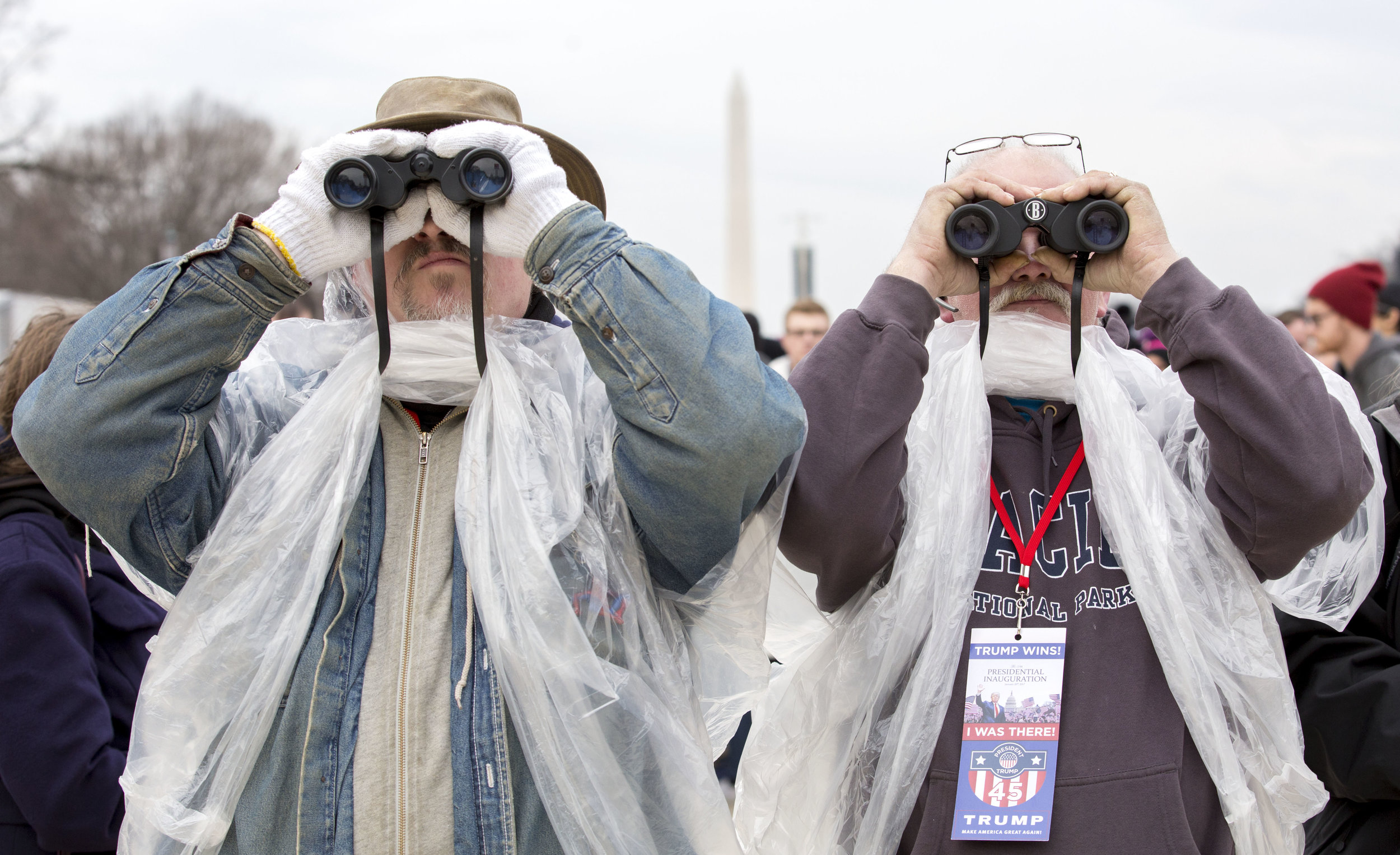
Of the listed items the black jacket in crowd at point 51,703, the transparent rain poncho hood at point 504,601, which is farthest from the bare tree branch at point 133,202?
the transparent rain poncho hood at point 504,601

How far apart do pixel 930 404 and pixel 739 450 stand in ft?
1.88

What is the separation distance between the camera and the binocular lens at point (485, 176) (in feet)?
5.24

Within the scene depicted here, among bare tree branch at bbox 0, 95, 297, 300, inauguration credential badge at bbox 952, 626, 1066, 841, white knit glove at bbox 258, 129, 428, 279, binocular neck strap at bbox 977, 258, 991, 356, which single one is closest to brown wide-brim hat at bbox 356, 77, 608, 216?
white knit glove at bbox 258, 129, 428, 279

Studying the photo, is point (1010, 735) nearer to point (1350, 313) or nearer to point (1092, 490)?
point (1092, 490)

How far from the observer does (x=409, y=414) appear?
1.82 meters

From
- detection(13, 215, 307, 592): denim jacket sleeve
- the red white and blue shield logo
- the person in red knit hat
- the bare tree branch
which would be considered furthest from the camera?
the bare tree branch

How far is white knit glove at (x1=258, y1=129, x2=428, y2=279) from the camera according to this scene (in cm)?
161

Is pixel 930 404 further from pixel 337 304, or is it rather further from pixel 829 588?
pixel 337 304

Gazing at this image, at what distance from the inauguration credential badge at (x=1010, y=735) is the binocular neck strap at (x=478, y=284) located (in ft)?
2.82

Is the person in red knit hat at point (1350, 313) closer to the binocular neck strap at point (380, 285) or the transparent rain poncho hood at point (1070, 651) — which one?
the transparent rain poncho hood at point (1070, 651)

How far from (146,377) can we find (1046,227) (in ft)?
4.29

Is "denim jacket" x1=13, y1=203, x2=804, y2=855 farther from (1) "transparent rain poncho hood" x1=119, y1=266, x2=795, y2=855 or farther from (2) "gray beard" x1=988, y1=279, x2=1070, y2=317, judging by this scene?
(2) "gray beard" x1=988, y1=279, x2=1070, y2=317

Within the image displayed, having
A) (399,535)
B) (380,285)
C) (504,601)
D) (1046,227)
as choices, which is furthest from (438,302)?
(1046,227)

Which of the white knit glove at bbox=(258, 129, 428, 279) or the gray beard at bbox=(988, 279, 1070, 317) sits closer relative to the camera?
the white knit glove at bbox=(258, 129, 428, 279)
